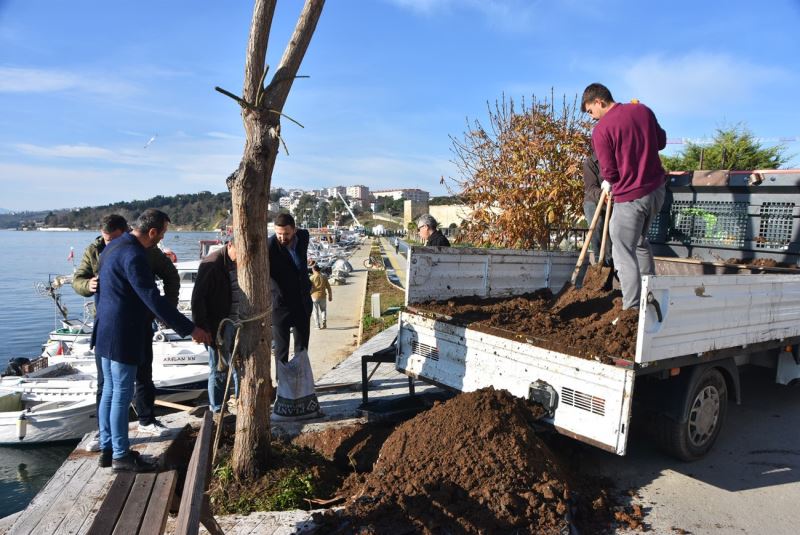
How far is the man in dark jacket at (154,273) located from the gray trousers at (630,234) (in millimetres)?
3942

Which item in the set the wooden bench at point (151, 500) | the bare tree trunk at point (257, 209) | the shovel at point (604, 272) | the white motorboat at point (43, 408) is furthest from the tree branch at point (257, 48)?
the white motorboat at point (43, 408)

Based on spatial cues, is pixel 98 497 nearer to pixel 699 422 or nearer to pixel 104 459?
pixel 104 459

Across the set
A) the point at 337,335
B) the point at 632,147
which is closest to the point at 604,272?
the point at 632,147

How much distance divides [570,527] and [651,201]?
277 cm

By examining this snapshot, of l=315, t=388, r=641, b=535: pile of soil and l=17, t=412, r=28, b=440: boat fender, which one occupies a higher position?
l=315, t=388, r=641, b=535: pile of soil

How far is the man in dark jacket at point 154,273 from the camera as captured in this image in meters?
4.78

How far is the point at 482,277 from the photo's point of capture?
5977 millimetres

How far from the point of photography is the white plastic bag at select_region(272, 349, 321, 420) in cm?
515

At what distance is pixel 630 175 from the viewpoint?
15.2 ft

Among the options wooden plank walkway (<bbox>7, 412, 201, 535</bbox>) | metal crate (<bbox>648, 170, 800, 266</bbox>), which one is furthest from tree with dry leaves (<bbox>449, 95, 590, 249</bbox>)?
wooden plank walkway (<bbox>7, 412, 201, 535</bbox>)

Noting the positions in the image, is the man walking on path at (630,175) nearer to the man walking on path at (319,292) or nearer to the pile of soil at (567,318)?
the pile of soil at (567,318)

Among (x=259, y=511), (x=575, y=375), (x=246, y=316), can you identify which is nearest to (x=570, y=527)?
(x=575, y=375)

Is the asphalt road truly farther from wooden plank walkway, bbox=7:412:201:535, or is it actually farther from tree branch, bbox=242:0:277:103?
tree branch, bbox=242:0:277:103

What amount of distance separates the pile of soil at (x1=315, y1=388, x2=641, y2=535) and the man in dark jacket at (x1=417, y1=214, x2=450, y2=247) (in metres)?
2.85
